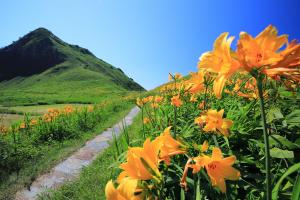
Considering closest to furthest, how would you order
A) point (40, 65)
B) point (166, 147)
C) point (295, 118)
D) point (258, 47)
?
point (258, 47) → point (166, 147) → point (295, 118) → point (40, 65)

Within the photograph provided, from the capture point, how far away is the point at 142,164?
0.79 m

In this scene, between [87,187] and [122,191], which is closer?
[122,191]

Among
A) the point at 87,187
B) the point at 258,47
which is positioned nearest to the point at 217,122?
the point at 258,47

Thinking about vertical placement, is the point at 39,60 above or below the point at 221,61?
above

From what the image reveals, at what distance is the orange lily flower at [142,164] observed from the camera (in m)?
0.78

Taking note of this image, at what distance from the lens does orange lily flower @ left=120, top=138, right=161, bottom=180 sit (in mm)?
781

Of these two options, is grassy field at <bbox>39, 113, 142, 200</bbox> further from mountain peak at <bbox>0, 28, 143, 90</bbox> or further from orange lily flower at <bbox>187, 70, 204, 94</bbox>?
mountain peak at <bbox>0, 28, 143, 90</bbox>

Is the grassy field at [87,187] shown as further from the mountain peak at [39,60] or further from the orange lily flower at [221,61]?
the mountain peak at [39,60]

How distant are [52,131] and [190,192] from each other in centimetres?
631

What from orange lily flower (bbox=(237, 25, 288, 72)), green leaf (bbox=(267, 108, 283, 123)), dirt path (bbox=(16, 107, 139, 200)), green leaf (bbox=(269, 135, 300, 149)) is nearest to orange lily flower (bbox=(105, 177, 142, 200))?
orange lily flower (bbox=(237, 25, 288, 72))

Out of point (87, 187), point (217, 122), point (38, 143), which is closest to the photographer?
point (217, 122)

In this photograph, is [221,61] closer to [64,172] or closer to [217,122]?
[217,122]

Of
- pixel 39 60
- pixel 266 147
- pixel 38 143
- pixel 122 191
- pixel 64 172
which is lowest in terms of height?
pixel 64 172

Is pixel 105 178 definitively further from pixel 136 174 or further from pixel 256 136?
pixel 136 174
